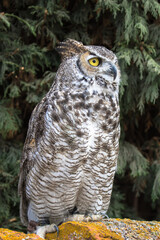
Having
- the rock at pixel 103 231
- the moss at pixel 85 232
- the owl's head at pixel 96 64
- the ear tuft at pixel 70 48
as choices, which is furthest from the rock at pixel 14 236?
the ear tuft at pixel 70 48

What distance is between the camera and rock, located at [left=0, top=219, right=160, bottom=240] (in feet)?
5.59

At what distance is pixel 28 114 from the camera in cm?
335

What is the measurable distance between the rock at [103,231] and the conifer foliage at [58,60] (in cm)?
97

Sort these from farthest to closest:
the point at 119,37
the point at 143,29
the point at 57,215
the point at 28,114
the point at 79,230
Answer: the point at 28,114, the point at 119,37, the point at 143,29, the point at 57,215, the point at 79,230

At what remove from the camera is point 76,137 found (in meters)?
1.94

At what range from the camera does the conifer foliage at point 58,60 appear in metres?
2.81

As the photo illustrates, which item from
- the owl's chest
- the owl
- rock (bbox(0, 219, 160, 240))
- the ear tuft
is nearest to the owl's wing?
the owl

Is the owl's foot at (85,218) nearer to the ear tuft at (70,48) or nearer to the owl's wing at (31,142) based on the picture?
the owl's wing at (31,142)

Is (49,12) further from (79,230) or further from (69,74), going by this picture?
(79,230)

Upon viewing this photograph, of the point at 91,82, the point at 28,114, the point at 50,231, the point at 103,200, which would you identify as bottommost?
the point at 50,231

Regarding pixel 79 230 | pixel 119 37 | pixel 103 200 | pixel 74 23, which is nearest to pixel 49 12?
pixel 74 23

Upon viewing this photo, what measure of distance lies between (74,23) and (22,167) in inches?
63.1

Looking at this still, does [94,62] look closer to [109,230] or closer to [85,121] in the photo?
[85,121]

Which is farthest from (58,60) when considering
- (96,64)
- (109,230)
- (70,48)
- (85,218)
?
(109,230)
